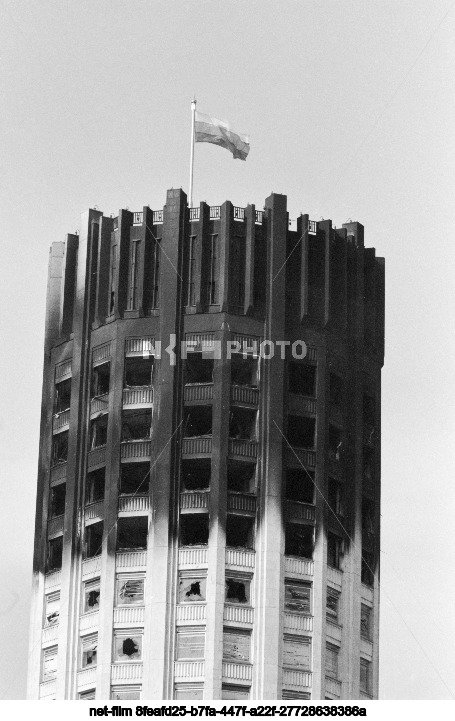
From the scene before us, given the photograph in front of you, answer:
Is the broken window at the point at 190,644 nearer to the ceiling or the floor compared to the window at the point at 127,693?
nearer to the ceiling

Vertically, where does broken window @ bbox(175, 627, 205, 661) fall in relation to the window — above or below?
above

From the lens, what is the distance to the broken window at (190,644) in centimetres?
19900

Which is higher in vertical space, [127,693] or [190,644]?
[190,644]

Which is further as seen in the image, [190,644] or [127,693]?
[190,644]

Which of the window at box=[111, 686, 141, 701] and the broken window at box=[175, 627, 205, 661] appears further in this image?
the broken window at box=[175, 627, 205, 661]

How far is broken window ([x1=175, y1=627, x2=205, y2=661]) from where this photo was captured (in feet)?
653

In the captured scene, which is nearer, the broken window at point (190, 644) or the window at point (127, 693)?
the window at point (127, 693)

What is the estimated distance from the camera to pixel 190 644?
19938 centimetres
